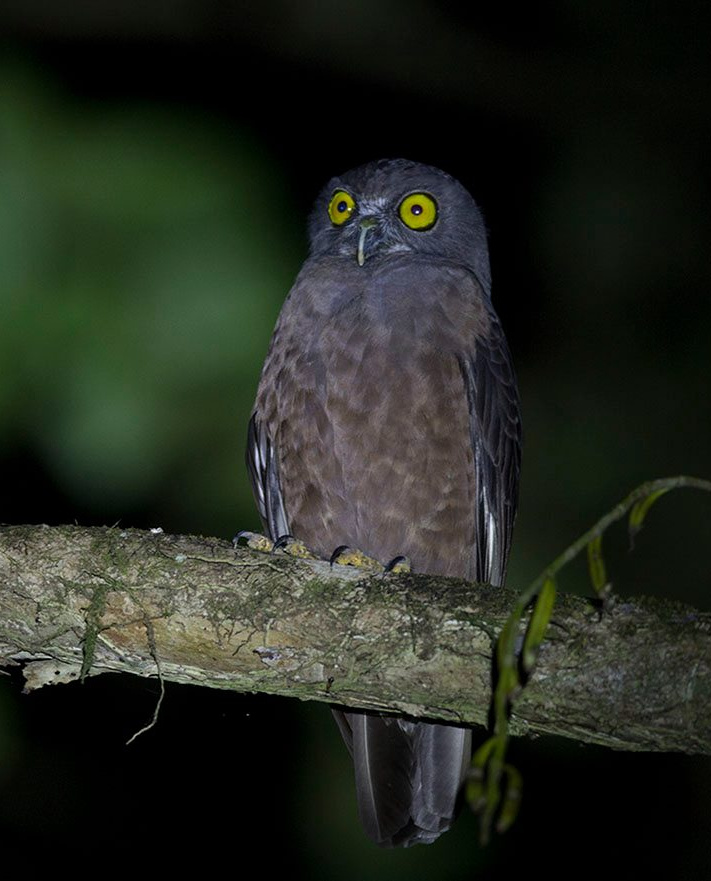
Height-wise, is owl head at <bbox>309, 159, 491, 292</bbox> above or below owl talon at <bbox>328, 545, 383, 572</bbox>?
above

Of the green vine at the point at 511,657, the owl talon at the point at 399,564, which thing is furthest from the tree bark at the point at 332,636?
the owl talon at the point at 399,564

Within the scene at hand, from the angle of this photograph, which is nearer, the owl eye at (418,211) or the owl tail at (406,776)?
the owl tail at (406,776)

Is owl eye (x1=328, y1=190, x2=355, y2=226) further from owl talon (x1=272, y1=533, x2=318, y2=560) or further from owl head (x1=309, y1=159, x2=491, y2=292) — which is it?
owl talon (x1=272, y1=533, x2=318, y2=560)

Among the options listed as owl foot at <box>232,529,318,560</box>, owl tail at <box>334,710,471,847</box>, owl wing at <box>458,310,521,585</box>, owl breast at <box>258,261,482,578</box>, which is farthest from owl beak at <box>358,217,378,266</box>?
owl tail at <box>334,710,471,847</box>

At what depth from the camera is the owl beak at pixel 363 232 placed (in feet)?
17.6

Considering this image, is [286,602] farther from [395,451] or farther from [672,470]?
[672,470]

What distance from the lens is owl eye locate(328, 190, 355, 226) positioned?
18.7 feet

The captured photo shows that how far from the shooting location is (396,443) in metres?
4.68

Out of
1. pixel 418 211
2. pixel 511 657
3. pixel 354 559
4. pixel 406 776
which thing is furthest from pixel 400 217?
pixel 511 657

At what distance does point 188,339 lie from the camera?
5176mm

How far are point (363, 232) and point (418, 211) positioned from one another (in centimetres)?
36

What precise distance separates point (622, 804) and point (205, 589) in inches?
216

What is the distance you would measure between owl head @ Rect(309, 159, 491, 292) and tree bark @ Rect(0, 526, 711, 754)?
2420 millimetres

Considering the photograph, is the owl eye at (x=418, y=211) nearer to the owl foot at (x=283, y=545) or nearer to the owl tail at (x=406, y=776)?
the owl foot at (x=283, y=545)
